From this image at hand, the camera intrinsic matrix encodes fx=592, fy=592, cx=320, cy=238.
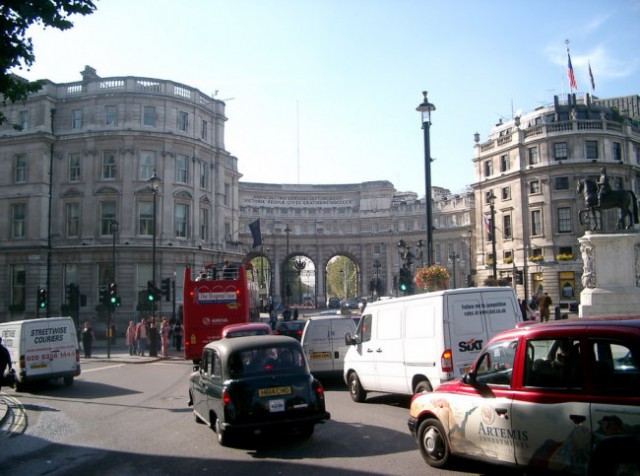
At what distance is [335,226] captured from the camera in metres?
101

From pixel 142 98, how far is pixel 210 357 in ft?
129

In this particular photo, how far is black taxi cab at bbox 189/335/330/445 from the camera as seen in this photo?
31.3 ft

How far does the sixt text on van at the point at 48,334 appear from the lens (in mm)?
18980

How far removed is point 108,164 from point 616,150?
5016 cm

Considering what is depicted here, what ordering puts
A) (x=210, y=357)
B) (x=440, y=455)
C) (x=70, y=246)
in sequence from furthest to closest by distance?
(x=70, y=246)
(x=210, y=357)
(x=440, y=455)

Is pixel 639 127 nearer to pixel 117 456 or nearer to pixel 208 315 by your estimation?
pixel 208 315

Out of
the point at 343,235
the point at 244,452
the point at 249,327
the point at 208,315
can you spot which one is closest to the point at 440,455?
the point at 244,452

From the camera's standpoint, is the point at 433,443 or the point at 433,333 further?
the point at 433,333

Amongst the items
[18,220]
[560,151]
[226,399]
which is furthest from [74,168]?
[560,151]

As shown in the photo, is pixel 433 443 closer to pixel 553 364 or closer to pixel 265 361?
pixel 553 364

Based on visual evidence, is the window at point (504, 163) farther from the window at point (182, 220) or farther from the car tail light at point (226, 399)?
the car tail light at point (226, 399)

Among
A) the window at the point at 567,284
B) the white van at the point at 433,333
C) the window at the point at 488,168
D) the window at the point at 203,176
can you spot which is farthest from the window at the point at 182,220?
the window at the point at 488,168

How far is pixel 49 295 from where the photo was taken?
45844mm

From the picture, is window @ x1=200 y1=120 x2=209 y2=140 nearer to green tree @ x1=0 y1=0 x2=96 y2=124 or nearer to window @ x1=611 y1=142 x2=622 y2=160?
green tree @ x1=0 y1=0 x2=96 y2=124
